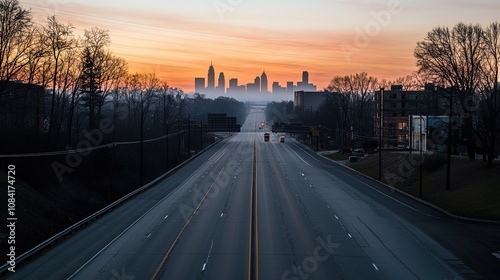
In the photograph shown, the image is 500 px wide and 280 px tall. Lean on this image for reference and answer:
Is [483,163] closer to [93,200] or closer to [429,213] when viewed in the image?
[429,213]

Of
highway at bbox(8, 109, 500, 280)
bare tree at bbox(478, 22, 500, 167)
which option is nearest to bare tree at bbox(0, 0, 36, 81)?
highway at bbox(8, 109, 500, 280)

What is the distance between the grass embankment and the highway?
190 cm

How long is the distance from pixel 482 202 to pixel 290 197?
13.7 meters

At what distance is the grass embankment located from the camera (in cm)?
3594

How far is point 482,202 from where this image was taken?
36406 millimetres

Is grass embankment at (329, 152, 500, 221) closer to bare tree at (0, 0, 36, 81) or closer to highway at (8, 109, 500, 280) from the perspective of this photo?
highway at (8, 109, 500, 280)

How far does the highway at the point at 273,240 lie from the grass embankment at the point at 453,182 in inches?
74.9

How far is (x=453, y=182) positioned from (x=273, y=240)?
24384mm

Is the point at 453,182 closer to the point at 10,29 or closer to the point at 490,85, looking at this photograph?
the point at 490,85

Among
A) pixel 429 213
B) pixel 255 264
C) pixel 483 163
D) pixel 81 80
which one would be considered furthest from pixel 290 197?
pixel 81 80

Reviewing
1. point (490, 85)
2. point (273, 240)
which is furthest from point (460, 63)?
point (273, 240)

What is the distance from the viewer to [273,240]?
2695 centimetres

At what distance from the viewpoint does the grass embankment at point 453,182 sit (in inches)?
1415

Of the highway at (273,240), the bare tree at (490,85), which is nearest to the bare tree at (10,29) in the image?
the highway at (273,240)
